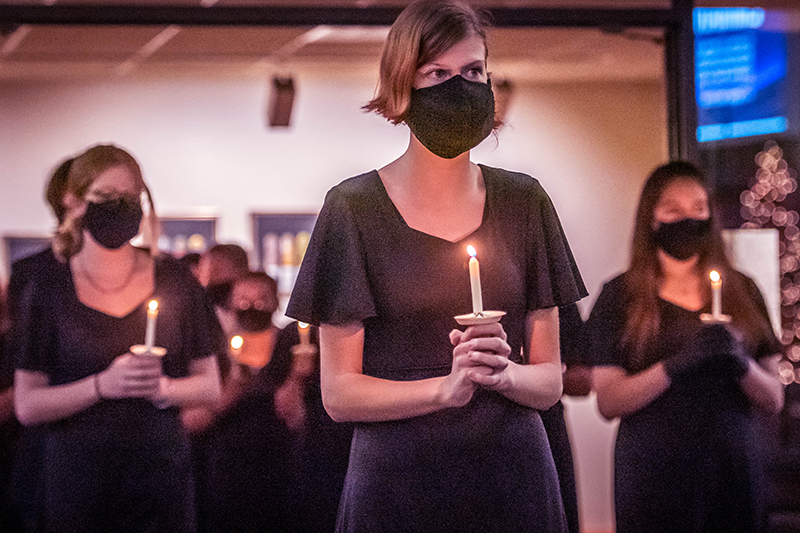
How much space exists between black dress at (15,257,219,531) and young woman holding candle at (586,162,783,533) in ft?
3.94

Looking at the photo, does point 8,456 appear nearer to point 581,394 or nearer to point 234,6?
point 234,6

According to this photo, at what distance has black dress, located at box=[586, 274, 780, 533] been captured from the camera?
2.60 metres

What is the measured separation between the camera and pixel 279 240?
5.95 metres

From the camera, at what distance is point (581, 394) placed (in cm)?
285

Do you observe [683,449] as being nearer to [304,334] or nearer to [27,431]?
[304,334]

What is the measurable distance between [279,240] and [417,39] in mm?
4524

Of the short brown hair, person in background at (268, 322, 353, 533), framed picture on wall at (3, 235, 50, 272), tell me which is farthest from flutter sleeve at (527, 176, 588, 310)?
framed picture on wall at (3, 235, 50, 272)

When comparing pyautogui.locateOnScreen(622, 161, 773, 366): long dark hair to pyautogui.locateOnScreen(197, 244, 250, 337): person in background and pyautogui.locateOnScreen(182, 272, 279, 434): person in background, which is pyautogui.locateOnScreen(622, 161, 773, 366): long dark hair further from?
pyautogui.locateOnScreen(197, 244, 250, 337): person in background

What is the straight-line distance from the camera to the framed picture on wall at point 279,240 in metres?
5.91

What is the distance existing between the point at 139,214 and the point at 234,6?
1.02m

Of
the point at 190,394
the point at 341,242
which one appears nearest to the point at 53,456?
the point at 190,394

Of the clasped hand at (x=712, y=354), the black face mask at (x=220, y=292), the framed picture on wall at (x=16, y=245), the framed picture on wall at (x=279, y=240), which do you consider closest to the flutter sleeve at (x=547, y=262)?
the clasped hand at (x=712, y=354)

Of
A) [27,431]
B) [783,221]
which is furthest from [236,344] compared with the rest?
[783,221]

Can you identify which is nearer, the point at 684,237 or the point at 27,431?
the point at 684,237
